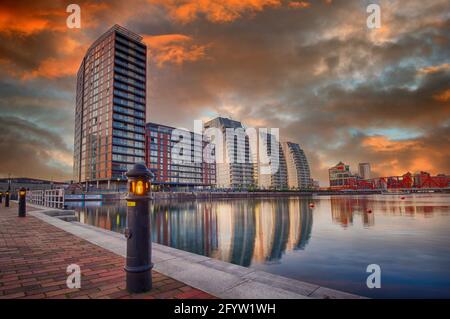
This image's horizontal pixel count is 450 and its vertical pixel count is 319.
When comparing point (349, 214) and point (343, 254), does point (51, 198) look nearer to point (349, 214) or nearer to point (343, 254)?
point (343, 254)

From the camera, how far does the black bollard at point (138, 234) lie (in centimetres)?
338

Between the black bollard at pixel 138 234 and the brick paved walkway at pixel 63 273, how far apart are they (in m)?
0.20

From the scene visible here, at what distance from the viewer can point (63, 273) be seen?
13.9 ft

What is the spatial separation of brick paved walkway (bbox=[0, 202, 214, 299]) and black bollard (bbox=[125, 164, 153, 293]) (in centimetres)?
20

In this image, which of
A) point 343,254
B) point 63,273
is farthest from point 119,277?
point 343,254

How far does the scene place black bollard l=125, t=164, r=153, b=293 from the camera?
3.38 meters

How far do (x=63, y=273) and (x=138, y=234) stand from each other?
1971mm

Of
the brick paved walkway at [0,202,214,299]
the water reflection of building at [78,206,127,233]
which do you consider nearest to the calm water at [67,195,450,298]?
the water reflection of building at [78,206,127,233]

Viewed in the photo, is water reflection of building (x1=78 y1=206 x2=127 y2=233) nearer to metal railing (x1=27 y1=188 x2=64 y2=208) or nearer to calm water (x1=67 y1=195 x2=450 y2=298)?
metal railing (x1=27 y1=188 x2=64 y2=208)

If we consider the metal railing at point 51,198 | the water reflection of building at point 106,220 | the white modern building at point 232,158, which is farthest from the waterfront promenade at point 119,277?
the white modern building at point 232,158

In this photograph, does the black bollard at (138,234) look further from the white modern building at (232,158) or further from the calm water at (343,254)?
the white modern building at (232,158)
